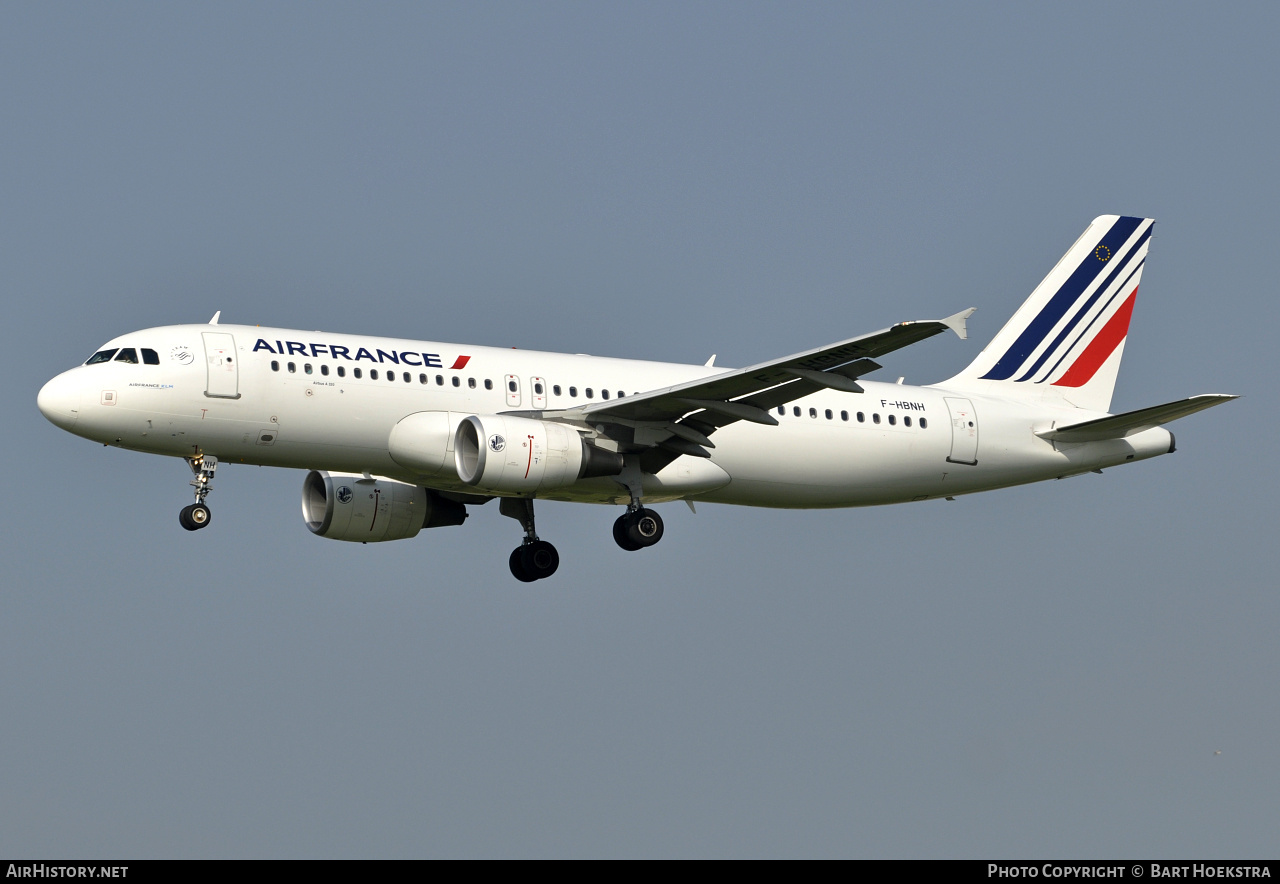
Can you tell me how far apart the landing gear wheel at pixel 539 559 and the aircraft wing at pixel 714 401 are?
4.72 meters

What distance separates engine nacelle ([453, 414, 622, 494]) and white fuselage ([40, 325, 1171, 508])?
30.1 inches

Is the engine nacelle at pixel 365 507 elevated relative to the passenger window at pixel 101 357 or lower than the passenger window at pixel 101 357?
lower

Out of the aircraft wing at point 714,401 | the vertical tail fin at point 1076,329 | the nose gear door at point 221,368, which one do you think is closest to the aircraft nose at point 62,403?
the nose gear door at point 221,368

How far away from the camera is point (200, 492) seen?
124 ft

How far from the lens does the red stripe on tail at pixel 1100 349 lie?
46.5 meters

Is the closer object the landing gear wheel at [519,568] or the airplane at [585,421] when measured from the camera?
the airplane at [585,421]

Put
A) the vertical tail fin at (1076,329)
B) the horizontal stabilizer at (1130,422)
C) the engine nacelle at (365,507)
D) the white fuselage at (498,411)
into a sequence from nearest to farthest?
the white fuselage at (498,411) < the horizontal stabilizer at (1130,422) < the engine nacelle at (365,507) < the vertical tail fin at (1076,329)

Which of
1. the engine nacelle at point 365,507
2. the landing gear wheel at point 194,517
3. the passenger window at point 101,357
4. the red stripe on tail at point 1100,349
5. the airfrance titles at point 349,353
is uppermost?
the red stripe on tail at point 1100,349

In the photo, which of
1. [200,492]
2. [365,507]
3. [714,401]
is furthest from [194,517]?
[714,401]

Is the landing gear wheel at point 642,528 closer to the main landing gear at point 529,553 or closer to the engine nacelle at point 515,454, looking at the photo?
the engine nacelle at point 515,454

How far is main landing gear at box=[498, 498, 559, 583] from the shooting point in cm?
4372

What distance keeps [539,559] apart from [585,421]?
5.63 meters

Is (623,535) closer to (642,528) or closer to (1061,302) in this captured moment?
(642,528)
